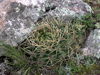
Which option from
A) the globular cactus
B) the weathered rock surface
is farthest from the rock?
the weathered rock surface

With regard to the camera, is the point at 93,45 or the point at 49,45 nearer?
the point at 49,45

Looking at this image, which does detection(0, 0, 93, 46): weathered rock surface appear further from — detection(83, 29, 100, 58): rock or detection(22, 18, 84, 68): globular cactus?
detection(83, 29, 100, 58): rock

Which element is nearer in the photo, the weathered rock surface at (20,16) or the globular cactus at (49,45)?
the globular cactus at (49,45)

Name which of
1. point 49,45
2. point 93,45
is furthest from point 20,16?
point 93,45

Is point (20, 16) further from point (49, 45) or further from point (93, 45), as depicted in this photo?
point (93, 45)

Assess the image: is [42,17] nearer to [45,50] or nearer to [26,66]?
[45,50]

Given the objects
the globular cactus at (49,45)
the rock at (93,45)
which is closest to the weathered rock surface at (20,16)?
the globular cactus at (49,45)

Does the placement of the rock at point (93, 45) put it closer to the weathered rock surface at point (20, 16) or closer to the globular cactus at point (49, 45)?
the globular cactus at point (49, 45)

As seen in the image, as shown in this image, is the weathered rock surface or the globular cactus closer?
the globular cactus
